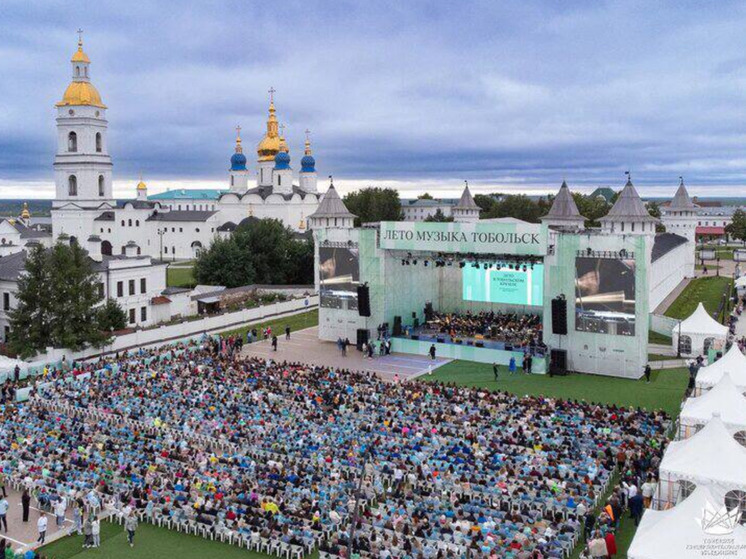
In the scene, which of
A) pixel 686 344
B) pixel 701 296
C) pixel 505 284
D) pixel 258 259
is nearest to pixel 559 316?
pixel 505 284

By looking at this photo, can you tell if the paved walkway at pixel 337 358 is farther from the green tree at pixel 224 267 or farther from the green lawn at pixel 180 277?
the green lawn at pixel 180 277

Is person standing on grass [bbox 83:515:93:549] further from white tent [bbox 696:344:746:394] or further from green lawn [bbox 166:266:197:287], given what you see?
green lawn [bbox 166:266:197:287]

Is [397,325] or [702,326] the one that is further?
[397,325]

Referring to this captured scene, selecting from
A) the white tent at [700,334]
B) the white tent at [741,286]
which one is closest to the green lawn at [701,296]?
the white tent at [741,286]

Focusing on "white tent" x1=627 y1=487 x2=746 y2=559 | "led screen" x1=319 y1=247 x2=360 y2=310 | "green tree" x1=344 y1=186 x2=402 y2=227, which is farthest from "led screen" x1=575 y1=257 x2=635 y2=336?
"green tree" x1=344 y1=186 x2=402 y2=227

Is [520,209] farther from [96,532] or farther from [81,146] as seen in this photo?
[96,532]

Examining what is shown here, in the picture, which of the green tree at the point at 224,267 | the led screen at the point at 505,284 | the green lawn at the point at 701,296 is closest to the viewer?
the led screen at the point at 505,284
